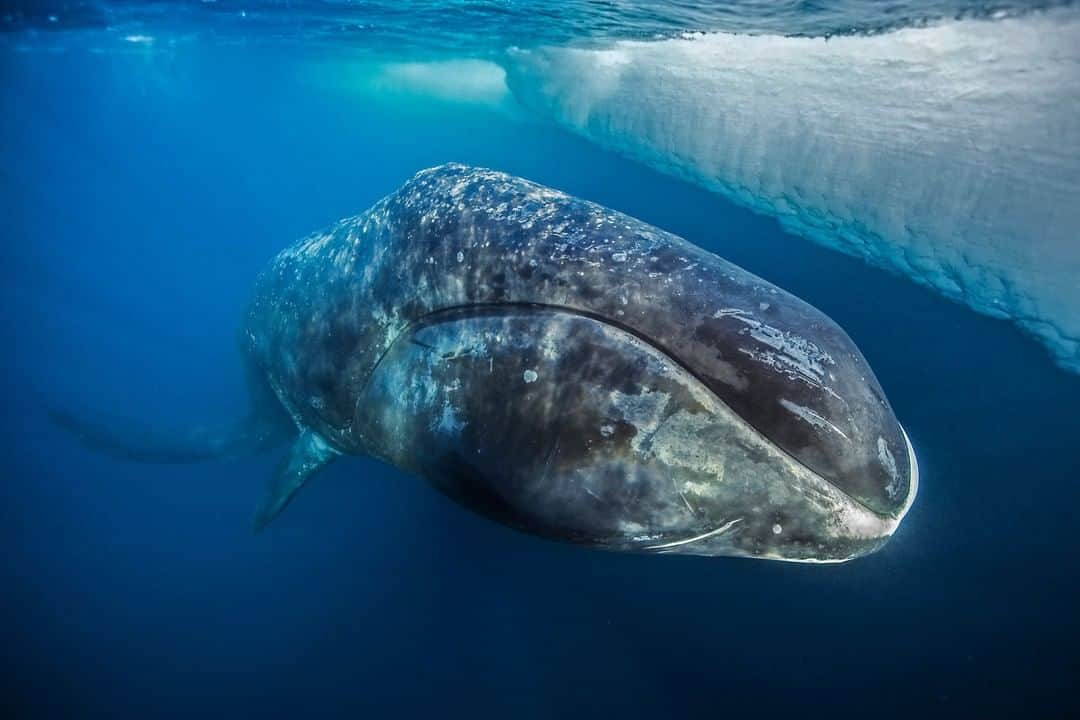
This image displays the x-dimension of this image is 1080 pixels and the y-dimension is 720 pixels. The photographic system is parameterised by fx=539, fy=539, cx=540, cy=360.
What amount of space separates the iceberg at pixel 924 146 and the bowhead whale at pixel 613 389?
991 centimetres

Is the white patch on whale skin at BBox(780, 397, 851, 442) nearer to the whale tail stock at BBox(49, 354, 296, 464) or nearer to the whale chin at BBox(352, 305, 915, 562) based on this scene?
the whale chin at BBox(352, 305, 915, 562)

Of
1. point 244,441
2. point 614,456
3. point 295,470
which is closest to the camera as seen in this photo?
point 614,456

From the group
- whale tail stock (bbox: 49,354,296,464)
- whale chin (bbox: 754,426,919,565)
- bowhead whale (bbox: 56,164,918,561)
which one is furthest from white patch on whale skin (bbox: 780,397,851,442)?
whale tail stock (bbox: 49,354,296,464)

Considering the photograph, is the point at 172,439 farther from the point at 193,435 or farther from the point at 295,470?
the point at 295,470

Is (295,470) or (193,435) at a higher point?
(295,470)

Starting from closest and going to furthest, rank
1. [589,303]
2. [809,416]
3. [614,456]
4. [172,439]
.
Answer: [809,416] → [614,456] → [589,303] → [172,439]

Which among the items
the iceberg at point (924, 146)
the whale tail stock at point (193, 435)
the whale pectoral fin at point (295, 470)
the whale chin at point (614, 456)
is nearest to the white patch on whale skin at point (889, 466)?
the whale chin at point (614, 456)

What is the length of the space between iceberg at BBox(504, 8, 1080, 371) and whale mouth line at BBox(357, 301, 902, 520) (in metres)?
9.95

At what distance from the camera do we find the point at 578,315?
294 centimetres

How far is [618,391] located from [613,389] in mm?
28

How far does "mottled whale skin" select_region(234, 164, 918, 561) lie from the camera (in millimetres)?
2447

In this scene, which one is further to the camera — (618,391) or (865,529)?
(618,391)

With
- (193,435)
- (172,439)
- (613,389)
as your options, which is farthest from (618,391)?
(172,439)

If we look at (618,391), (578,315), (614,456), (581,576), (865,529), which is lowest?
(581,576)
